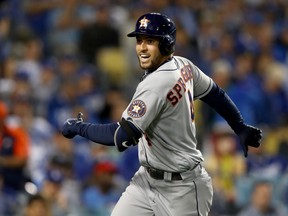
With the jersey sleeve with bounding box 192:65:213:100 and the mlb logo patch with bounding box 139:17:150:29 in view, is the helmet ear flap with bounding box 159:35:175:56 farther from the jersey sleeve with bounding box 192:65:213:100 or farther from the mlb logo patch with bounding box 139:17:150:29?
the jersey sleeve with bounding box 192:65:213:100

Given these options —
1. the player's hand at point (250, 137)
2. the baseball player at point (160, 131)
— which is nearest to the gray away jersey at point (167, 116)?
the baseball player at point (160, 131)

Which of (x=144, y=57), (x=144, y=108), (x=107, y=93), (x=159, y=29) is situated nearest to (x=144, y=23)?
(x=159, y=29)

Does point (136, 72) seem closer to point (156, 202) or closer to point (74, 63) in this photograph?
point (74, 63)

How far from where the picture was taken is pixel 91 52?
38.4 feet

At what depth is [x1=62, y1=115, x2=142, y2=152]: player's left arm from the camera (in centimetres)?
489

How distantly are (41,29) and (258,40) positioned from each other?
339 cm

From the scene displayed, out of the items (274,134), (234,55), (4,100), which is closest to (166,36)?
(4,100)

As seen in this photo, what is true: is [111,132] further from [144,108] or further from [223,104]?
[223,104]

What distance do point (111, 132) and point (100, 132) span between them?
7 cm

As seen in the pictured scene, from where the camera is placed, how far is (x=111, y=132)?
494 centimetres

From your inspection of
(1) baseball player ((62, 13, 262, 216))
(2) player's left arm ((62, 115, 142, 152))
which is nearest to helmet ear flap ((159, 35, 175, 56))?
(1) baseball player ((62, 13, 262, 216))

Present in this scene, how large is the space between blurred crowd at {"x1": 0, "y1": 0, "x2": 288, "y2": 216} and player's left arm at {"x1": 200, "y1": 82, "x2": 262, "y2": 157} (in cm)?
238

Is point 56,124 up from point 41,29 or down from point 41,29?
down

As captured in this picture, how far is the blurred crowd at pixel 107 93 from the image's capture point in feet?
27.6
